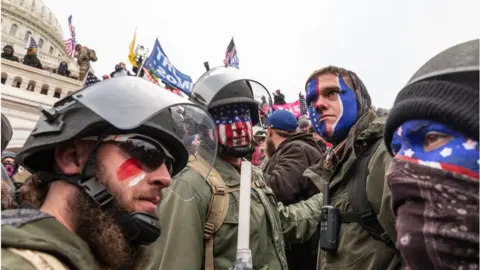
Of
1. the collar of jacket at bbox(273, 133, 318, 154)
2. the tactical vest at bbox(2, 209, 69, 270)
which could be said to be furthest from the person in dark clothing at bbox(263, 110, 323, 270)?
the tactical vest at bbox(2, 209, 69, 270)

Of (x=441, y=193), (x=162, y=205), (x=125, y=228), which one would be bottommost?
(x=162, y=205)

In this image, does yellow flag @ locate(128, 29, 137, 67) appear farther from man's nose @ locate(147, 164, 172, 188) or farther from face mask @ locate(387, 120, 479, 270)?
face mask @ locate(387, 120, 479, 270)

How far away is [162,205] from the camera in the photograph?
3127 mm

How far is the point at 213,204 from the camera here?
129 inches

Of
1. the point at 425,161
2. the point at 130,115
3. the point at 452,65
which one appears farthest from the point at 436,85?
the point at 130,115

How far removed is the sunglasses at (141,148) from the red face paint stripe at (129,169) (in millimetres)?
23

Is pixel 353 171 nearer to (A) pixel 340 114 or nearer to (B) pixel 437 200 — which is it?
(A) pixel 340 114

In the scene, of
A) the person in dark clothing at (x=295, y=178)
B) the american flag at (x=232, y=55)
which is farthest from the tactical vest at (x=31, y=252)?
the american flag at (x=232, y=55)

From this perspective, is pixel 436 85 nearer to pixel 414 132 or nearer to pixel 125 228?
pixel 414 132

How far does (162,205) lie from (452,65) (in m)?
2.16

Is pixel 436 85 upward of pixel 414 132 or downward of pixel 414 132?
upward

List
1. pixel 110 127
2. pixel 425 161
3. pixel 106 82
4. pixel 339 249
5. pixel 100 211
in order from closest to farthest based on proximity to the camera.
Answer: pixel 425 161 < pixel 100 211 < pixel 110 127 < pixel 106 82 < pixel 339 249

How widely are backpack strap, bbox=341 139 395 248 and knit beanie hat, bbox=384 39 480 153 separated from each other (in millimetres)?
1048

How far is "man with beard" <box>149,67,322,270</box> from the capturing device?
9.89ft
